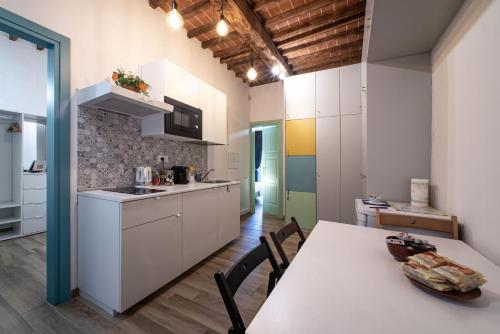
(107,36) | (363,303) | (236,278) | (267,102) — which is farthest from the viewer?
(267,102)

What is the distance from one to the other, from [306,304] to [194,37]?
339cm

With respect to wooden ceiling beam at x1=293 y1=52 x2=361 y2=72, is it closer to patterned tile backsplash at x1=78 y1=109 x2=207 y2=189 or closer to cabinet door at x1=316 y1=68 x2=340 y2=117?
cabinet door at x1=316 y1=68 x2=340 y2=117

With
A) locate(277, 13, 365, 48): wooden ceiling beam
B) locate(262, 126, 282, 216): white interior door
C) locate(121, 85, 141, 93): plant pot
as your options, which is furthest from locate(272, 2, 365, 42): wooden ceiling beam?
locate(121, 85, 141, 93): plant pot

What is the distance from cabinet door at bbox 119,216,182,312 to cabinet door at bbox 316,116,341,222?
2.21 m

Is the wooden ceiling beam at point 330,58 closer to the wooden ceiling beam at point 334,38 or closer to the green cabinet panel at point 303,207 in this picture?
the wooden ceiling beam at point 334,38

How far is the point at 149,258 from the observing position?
157cm

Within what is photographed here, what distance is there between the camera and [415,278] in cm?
68

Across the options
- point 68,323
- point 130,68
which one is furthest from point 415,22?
point 68,323

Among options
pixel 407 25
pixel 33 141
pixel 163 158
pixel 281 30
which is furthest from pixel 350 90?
pixel 33 141

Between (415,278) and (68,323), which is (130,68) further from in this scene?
(415,278)

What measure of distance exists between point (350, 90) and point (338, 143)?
0.81 m

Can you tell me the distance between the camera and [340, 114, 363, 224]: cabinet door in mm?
2918

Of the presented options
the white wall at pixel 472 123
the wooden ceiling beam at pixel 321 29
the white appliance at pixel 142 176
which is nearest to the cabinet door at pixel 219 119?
the white appliance at pixel 142 176

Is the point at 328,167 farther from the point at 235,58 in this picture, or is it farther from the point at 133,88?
the point at 133,88
